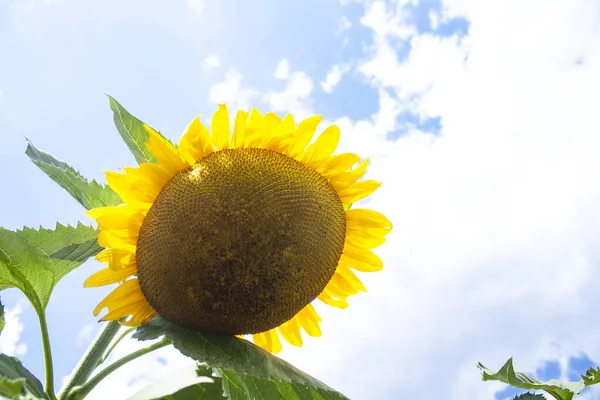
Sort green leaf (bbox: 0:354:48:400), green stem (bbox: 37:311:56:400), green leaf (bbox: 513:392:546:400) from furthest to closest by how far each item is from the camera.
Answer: green leaf (bbox: 513:392:546:400) → green stem (bbox: 37:311:56:400) → green leaf (bbox: 0:354:48:400)

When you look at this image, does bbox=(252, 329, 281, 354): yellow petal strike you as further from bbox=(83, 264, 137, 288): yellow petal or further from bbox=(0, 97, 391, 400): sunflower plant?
bbox=(83, 264, 137, 288): yellow petal

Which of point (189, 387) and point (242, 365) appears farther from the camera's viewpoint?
point (189, 387)

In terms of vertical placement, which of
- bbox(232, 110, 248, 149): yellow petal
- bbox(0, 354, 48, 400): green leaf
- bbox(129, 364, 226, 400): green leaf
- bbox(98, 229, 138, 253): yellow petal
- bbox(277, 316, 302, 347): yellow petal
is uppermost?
bbox(232, 110, 248, 149): yellow petal

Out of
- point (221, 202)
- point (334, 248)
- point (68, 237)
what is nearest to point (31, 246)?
point (68, 237)

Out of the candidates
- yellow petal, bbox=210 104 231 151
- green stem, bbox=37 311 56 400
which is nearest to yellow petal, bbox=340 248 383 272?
yellow petal, bbox=210 104 231 151

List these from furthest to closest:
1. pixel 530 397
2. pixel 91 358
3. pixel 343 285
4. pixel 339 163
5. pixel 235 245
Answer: pixel 530 397, pixel 343 285, pixel 339 163, pixel 91 358, pixel 235 245

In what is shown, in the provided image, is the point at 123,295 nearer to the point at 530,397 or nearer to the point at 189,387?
the point at 189,387

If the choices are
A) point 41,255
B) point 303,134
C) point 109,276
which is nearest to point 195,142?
point 303,134

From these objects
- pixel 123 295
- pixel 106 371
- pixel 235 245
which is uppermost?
pixel 235 245
